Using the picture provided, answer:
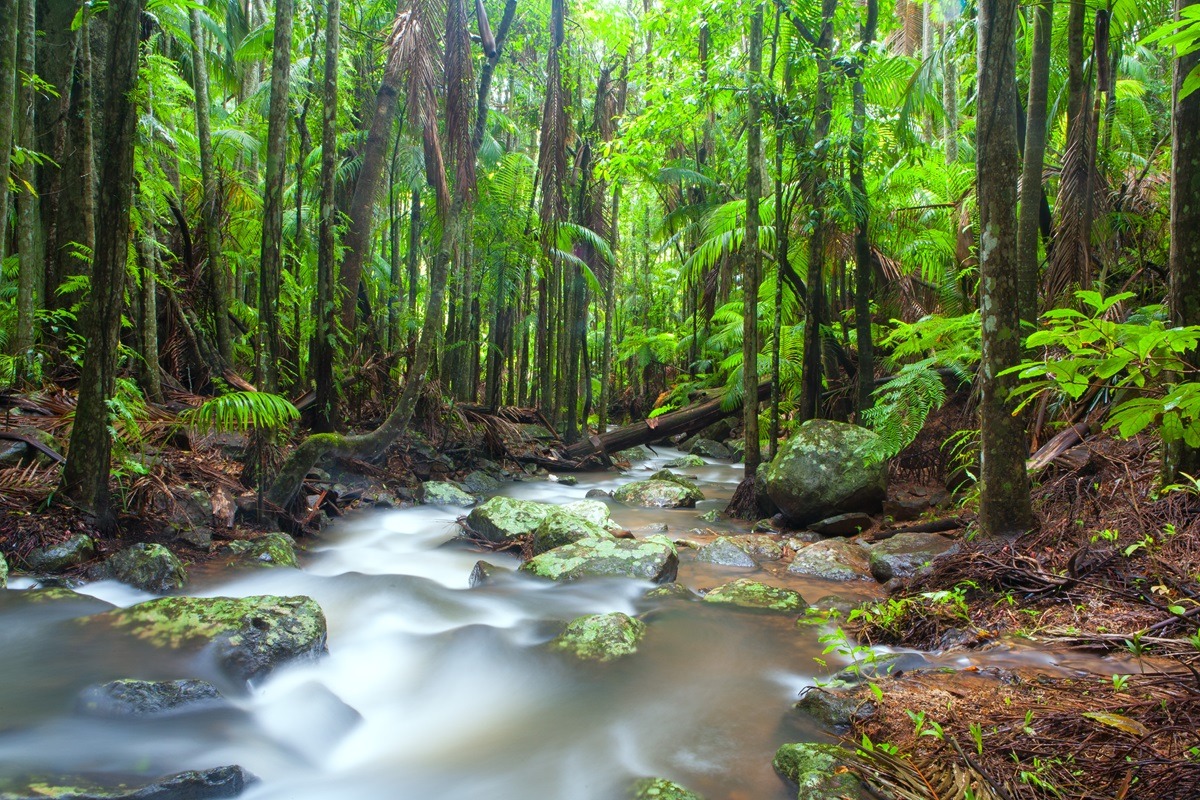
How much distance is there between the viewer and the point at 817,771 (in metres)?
3.00

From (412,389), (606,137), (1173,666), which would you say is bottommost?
(1173,666)

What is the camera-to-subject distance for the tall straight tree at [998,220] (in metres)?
4.70

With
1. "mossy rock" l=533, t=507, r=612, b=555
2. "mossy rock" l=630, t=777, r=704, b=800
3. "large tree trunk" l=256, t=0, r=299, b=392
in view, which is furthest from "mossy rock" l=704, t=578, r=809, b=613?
"large tree trunk" l=256, t=0, r=299, b=392

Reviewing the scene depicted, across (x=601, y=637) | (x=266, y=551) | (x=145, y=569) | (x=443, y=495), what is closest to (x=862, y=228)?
(x=601, y=637)

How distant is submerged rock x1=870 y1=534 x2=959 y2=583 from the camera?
19.8ft

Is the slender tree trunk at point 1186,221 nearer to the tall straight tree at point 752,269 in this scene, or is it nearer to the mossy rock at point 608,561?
the mossy rock at point 608,561

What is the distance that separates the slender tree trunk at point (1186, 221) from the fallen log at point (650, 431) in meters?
9.12

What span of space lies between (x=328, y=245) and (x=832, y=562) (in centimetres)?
702

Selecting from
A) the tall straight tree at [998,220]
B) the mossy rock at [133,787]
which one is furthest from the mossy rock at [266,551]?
the tall straight tree at [998,220]

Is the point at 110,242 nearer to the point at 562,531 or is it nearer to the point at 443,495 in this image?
the point at 562,531

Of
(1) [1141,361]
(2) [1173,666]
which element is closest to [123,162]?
(1) [1141,361]

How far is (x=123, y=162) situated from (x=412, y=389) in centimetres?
303

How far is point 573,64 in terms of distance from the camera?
575 inches

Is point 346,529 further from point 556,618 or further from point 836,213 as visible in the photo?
point 836,213
